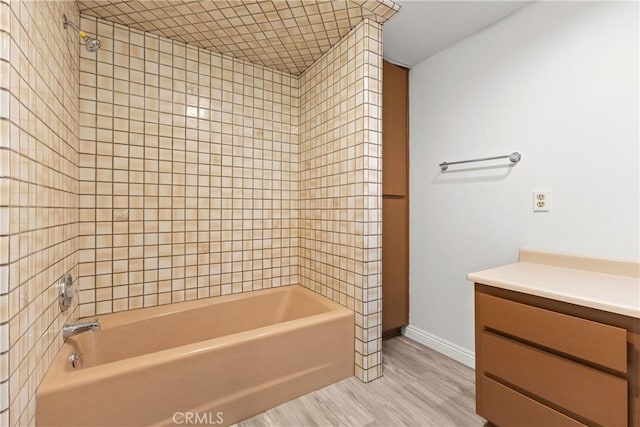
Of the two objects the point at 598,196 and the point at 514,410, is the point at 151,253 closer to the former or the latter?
the point at 514,410

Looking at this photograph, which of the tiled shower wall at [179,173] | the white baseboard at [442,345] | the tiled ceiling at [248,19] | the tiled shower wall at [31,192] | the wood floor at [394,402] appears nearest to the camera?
the tiled shower wall at [31,192]

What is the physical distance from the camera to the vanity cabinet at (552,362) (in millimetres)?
909

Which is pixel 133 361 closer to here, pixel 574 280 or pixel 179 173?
pixel 179 173

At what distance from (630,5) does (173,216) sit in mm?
2613

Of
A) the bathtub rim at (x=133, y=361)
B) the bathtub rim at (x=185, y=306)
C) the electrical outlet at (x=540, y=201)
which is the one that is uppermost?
the electrical outlet at (x=540, y=201)

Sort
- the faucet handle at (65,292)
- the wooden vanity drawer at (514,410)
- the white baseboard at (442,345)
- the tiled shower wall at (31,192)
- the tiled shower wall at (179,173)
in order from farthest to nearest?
the white baseboard at (442,345), the tiled shower wall at (179,173), the faucet handle at (65,292), the wooden vanity drawer at (514,410), the tiled shower wall at (31,192)

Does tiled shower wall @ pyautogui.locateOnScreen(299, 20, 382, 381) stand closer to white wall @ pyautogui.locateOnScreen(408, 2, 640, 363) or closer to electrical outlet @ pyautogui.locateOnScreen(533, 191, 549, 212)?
white wall @ pyautogui.locateOnScreen(408, 2, 640, 363)

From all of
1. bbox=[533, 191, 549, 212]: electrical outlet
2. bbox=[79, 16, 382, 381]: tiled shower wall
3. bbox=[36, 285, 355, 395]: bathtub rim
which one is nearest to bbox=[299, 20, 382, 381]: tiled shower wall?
bbox=[79, 16, 382, 381]: tiled shower wall

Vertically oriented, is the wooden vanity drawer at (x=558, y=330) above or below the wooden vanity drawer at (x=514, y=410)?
above

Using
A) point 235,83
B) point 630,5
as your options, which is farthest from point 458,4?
point 235,83

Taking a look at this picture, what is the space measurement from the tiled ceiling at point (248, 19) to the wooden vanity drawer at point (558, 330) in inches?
66.2

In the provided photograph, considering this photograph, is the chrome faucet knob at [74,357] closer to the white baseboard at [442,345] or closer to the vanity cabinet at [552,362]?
the vanity cabinet at [552,362]

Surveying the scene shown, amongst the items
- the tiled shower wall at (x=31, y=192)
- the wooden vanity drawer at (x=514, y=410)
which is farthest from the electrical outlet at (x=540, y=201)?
the tiled shower wall at (x=31, y=192)

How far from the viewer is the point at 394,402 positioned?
1504 mm
